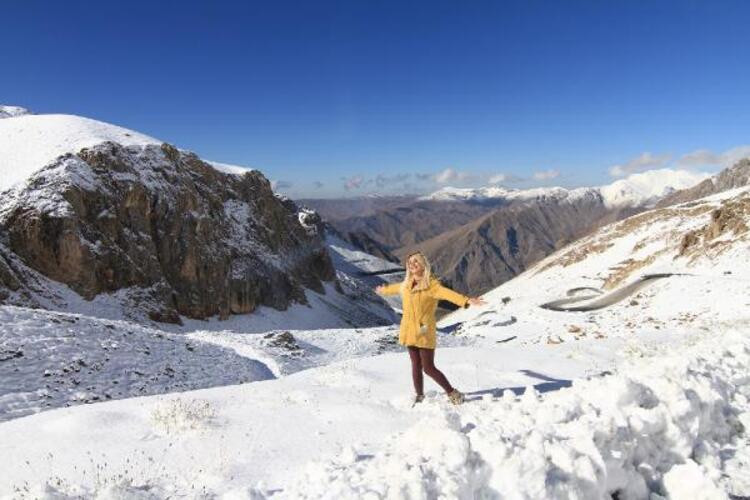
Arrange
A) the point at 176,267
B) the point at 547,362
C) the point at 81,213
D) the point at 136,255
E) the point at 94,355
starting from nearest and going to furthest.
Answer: the point at 547,362 → the point at 94,355 → the point at 81,213 → the point at 136,255 → the point at 176,267

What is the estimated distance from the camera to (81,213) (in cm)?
4497

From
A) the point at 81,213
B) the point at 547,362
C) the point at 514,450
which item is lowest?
the point at 547,362

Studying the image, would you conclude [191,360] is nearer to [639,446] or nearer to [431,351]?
[431,351]

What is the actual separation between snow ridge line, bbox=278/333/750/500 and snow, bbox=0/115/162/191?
47.5 meters

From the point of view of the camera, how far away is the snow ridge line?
453cm

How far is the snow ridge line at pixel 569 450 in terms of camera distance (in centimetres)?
453

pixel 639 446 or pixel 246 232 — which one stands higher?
pixel 246 232

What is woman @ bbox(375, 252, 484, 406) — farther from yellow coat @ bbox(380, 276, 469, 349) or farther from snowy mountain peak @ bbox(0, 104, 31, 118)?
snowy mountain peak @ bbox(0, 104, 31, 118)

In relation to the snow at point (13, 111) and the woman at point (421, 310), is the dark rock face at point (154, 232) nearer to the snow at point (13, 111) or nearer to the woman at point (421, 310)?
the woman at point (421, 310)

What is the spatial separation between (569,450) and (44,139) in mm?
55373

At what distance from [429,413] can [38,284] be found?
135 ft

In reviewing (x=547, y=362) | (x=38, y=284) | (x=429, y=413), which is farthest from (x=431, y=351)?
(x=38, y=284)

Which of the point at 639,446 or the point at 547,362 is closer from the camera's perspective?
the point at 639,446

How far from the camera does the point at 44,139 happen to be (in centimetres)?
4884
